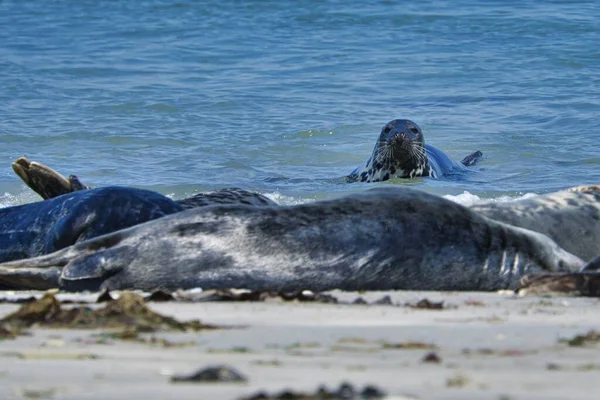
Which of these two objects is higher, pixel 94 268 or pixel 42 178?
pixel 42 178

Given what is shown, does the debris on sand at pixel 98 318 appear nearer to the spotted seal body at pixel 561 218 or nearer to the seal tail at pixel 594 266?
the seal tail at pixel 594 266

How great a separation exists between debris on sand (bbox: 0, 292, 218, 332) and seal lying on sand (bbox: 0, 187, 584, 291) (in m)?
1.21

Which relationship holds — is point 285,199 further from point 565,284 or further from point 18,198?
point 565,284

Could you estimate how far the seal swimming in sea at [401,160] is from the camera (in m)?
13.6

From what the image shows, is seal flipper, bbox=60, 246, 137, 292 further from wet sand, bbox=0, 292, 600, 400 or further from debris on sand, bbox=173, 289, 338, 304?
wet sand, bbox=0, 292, 600, 400

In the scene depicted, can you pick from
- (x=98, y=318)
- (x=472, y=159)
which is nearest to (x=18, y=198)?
(x=472, y=159)

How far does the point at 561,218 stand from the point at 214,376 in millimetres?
3968

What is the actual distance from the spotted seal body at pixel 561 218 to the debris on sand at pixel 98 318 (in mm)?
2668

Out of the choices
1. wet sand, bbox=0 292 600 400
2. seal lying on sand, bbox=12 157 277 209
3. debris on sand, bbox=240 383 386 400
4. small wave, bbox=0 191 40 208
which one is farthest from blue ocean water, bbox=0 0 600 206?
debris on sand, bbox=240 383 386 400

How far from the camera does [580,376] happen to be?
9.70ft

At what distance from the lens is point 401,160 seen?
541 inches

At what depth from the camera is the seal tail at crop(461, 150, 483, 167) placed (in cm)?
1424

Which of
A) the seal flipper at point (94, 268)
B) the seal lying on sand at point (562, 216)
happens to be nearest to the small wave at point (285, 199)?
the seal lying on sand at point (562, 216)

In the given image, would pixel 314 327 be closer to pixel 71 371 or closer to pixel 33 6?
pixel 71 371
